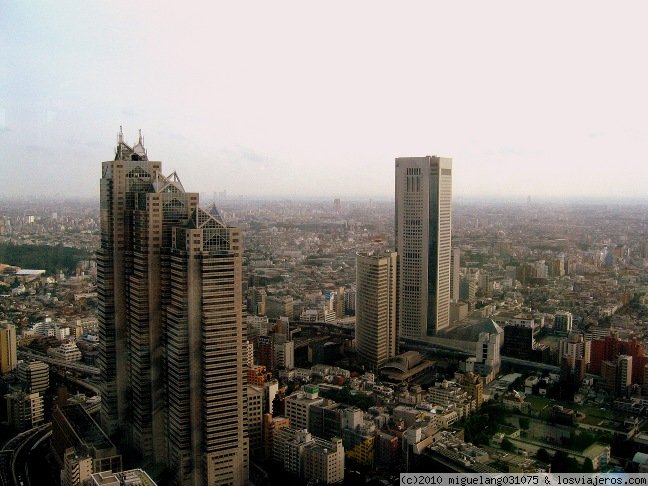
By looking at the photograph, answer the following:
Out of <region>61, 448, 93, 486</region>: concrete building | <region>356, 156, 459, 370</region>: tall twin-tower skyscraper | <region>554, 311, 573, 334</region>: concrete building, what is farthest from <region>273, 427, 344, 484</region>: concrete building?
<region>554, 311, 573, 334</region>: concrete building

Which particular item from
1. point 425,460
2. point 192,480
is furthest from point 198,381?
point 425,460

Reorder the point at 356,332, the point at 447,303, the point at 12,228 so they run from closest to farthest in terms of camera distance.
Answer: the point at 12,228 → the point at 356,332 → the point at 447,303

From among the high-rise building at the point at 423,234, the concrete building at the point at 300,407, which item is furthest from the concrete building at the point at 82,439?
the high-rise building at the point at 423,234

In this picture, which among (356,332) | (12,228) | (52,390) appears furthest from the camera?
(356,332)

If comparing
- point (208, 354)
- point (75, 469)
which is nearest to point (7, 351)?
point (75, 469)

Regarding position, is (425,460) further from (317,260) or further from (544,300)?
(317,260)

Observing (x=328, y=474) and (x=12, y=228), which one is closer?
(x=328, y=474)

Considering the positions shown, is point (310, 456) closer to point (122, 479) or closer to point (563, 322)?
point (122, 479)
